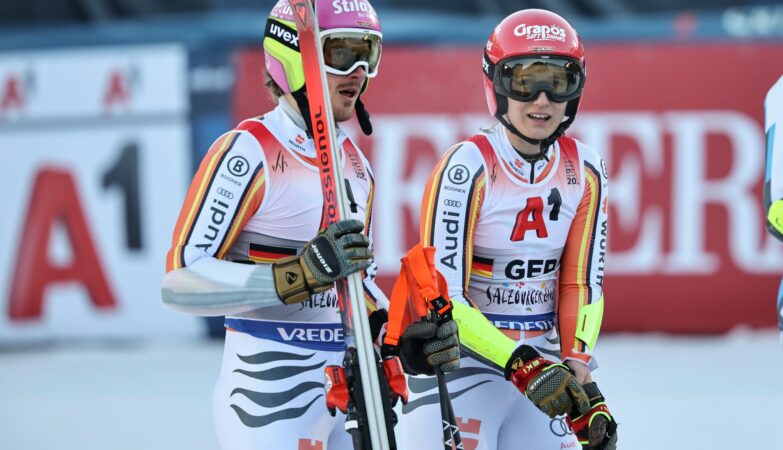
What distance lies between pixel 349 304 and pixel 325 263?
0.20 m

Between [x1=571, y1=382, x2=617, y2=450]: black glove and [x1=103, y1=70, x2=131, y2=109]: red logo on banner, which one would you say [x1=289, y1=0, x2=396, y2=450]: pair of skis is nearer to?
[x1=571, y1=382, x2=617, y2=450]: black glove

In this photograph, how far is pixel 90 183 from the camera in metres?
9.31

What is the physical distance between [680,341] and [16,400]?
15.2 feet

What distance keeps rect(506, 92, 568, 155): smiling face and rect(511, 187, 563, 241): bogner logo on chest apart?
0.20 m

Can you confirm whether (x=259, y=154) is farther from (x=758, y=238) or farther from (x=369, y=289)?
(x=758, y=238)

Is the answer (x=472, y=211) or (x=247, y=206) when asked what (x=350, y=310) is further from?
(x=472, y=211)

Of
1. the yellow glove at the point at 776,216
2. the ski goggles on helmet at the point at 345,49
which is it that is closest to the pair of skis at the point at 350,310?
the ski goggles on helmet at the point at 345,49

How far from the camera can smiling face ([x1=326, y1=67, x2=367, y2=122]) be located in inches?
149

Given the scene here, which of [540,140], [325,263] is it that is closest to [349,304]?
[325,263]

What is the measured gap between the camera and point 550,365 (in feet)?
12.8

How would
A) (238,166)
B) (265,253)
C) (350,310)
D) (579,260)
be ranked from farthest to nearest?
1. (579,260)
2. (265,253)
3. (238,166)
4. (350,310)

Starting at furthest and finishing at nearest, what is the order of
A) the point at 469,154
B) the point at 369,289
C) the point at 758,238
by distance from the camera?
the point at 758,238
the point at 469,154
the point at 369,289

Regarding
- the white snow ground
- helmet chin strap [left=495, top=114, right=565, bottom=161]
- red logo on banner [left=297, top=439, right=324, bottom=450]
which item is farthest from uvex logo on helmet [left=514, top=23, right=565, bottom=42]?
the white snow ground

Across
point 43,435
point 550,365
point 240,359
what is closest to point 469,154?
point 550,365
